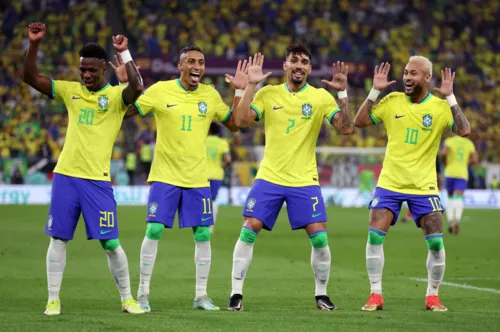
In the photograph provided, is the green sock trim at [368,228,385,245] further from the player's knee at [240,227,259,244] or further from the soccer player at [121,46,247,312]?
the soccer player at [121,46,247,312]

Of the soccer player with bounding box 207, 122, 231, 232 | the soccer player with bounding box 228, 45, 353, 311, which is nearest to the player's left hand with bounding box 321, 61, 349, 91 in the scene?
the soccer player with bounding box 228, 45, 353, 311

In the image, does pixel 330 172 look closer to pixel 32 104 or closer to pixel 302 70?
pixel 32 104

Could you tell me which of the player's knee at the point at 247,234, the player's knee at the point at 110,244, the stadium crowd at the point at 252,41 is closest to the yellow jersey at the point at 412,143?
the player's knee at the point at 247,234

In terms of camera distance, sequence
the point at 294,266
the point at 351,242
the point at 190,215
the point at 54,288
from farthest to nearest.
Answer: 1. the point at 351,242
2. the point at 294,266
3. the point at 190,215
4. the point at 54,288

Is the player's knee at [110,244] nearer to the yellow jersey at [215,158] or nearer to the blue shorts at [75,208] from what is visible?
the blue shorts at [75,208]

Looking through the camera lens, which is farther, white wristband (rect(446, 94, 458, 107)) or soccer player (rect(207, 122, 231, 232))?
soccer player (rect(207, 122, 231, 232))

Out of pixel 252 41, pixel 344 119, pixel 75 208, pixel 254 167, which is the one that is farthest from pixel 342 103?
pixel 252 41

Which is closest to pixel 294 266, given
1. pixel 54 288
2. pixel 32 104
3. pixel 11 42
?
pixel 54 288

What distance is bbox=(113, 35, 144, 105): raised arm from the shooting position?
8500 millimetres

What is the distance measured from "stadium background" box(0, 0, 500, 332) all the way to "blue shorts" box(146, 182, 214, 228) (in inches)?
34.2

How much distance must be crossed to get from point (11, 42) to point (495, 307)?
30.7 m

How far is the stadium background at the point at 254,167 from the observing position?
9.16 meters

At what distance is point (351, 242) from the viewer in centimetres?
1886

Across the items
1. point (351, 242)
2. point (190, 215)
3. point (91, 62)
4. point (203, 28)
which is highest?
point (203, 28)
